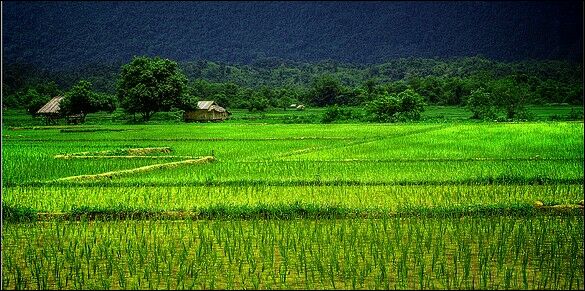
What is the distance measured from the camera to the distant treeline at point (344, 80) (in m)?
28.9

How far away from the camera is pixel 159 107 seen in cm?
2611

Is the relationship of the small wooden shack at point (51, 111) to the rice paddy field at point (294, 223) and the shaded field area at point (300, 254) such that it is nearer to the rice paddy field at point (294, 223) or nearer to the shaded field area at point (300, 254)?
the rice paddy field at point (294, 223)

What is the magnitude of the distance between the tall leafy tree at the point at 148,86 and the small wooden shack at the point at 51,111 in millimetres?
2293

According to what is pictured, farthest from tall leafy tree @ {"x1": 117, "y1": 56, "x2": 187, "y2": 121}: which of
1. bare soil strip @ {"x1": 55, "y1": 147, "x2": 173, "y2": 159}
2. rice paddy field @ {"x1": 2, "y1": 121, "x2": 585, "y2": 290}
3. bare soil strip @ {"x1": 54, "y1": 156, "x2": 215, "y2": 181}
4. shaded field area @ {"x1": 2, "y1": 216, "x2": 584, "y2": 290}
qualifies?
shaded field area @ {"x1": 2, "y1": 216, "x2": 584, "y2": 290}

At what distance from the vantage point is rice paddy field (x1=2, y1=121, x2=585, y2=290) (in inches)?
151

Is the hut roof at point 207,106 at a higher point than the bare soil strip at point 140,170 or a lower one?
higher

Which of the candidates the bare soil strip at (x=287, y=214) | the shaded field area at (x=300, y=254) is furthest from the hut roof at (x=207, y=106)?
the shaded field area at (x=300, y=254)

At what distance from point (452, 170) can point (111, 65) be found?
2655cm

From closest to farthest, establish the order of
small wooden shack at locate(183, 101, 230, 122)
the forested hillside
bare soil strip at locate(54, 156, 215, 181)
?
bare soil strip at locate(54, 156, 215, 181) < the forested hillside < small wooden shack at locate(183, 101, 230, 122)

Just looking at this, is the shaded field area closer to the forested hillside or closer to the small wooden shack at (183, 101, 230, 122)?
the forested hillside

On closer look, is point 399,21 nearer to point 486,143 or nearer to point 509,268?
point 486,143

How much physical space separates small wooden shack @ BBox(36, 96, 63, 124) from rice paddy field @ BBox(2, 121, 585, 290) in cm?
1424

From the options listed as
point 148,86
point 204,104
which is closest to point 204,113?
point 204,104

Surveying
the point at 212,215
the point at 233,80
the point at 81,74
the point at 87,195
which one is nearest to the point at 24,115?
the point at 81,74
